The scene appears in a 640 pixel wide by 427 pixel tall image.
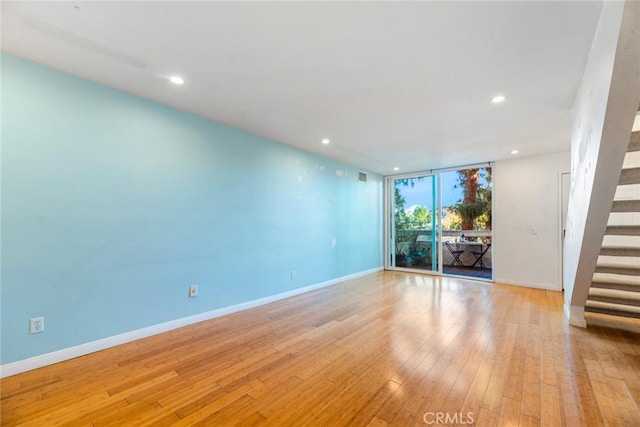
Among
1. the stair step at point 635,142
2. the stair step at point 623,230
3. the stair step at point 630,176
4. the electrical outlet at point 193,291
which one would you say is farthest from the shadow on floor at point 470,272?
the electrical outlet at point 193,291

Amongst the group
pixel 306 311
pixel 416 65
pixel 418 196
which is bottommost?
pixel 306 311

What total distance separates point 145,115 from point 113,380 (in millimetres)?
2496

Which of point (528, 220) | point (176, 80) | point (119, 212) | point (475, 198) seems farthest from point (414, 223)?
point (119, 212)

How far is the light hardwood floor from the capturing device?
1651 mm

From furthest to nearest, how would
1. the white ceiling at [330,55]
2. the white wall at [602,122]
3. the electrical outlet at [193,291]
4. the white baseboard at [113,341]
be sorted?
the electrical outlet at [193,291], the white baseboard at [113,341], the white ceiling at [330,55], the white wall at [602,122]

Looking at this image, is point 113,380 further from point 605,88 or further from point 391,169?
point 391,169

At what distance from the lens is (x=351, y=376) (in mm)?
2064

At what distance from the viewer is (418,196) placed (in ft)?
21.1

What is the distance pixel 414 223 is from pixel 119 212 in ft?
19.3

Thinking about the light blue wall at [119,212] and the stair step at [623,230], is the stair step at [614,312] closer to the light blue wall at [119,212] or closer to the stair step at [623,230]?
the stair step at [623,230]

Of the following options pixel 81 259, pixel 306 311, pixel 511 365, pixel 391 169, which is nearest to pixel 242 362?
pixel 306 311

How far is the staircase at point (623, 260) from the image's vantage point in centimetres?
221

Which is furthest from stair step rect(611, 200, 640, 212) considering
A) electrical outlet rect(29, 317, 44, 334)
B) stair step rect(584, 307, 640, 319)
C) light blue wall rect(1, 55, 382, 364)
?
electrical outlet rect(29, 317, 44, 334)

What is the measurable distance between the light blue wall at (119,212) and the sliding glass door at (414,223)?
366 centimetres
